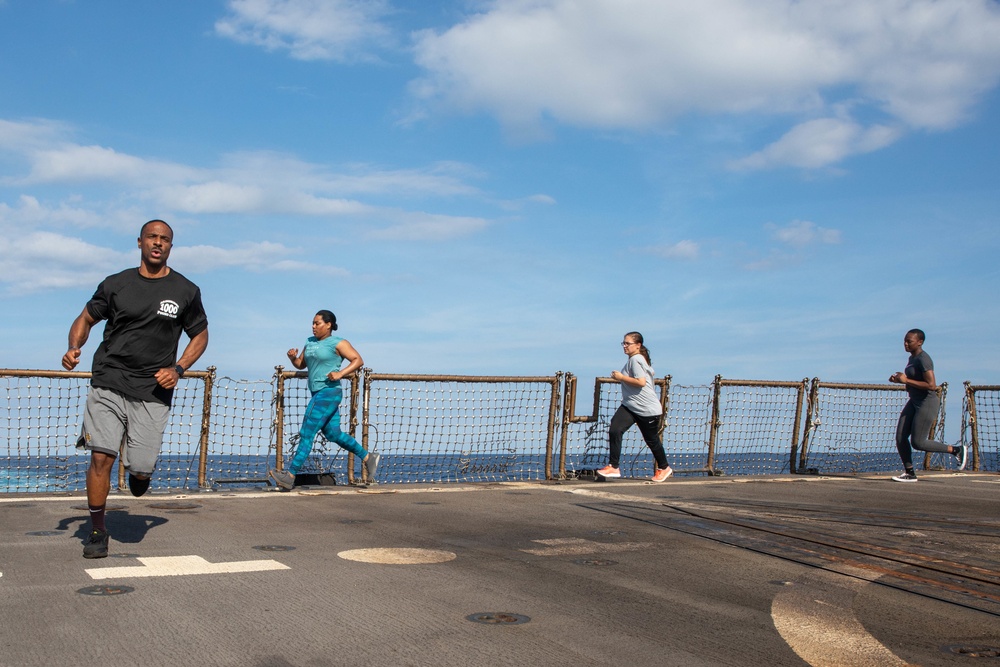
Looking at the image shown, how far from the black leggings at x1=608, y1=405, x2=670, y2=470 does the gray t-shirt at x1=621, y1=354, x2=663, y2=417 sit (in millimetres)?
90

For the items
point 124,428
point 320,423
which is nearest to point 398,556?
point 124,428

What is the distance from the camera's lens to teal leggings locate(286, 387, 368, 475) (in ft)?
34.2

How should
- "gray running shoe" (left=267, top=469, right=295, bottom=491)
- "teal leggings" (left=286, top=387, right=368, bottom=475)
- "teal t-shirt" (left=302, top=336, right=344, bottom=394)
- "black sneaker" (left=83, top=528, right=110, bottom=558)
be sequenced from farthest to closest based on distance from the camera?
"teal t-shirt" (left=302, top=336, right=344, bottom=394), "teal leggings" (left=286, top=387, right=368, bottom=475), "gray running shoe" (left=267, top=469, right=295, bottom=491), "black sneaker" (left=83, top=528, right=110, bottom=558)

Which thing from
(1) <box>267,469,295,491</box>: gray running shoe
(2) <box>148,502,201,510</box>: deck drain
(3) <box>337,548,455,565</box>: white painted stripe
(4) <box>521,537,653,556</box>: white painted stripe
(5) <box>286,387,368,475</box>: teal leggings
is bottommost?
(2) <box>148,502,201,510</box>: deck drain

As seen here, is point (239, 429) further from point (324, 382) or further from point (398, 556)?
point (398, 556)

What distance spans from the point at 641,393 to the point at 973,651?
8498 mm

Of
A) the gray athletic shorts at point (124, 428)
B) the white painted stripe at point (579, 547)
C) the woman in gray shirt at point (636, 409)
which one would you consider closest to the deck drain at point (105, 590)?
the gray athletic shorts at point (124, 428)

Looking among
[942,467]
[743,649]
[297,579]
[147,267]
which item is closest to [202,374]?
[147,267]

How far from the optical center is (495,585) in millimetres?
5016

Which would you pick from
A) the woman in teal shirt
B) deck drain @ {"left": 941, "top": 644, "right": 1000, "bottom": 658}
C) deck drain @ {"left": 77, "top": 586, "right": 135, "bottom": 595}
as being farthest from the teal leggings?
deck drain @ {"left": 941, "top": 644, "right": 1000, "bottom": 658}

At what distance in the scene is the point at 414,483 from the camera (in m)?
11.5

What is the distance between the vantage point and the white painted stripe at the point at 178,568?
5113mm

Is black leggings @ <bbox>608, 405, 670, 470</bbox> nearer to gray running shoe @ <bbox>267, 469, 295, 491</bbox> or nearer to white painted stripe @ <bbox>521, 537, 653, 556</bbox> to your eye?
gray running shoe @ <bbox>267, 469, 295, 491</bbox>

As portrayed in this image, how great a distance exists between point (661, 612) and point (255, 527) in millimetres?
3731
